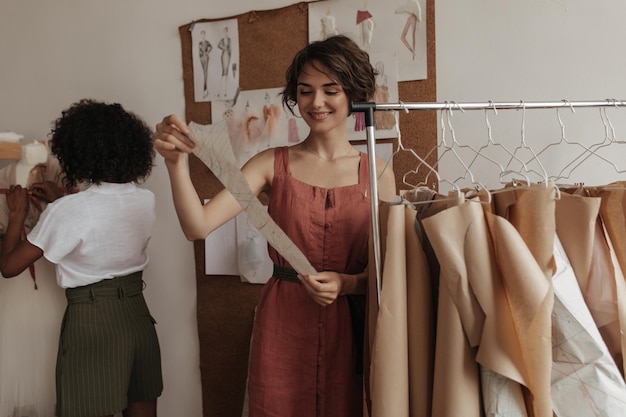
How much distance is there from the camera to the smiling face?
111cm

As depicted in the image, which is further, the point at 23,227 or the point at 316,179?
the point at 23,227

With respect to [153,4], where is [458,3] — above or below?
below

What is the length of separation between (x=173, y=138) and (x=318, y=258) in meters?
0.44

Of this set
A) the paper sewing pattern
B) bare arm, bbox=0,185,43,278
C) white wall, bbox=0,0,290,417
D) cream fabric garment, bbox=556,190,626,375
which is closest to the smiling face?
the paper sewing pattern

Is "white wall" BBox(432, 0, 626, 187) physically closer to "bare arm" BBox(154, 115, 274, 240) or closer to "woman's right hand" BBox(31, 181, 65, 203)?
"bare arm" BBox(154, 115, 274, 240)

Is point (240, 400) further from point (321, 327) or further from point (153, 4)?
point (153, 4)

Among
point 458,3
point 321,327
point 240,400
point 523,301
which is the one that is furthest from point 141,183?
point 523,301

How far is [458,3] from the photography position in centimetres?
151

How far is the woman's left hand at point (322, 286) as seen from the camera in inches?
38.9

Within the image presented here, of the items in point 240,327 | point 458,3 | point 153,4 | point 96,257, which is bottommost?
point 240,327

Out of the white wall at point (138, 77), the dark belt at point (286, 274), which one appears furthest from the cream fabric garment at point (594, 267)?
the white wall at point (138, 77)

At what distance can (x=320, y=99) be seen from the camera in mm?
1103

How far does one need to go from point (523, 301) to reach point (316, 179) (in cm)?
59

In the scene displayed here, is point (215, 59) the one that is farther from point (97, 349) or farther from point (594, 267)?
point (594, 267)
